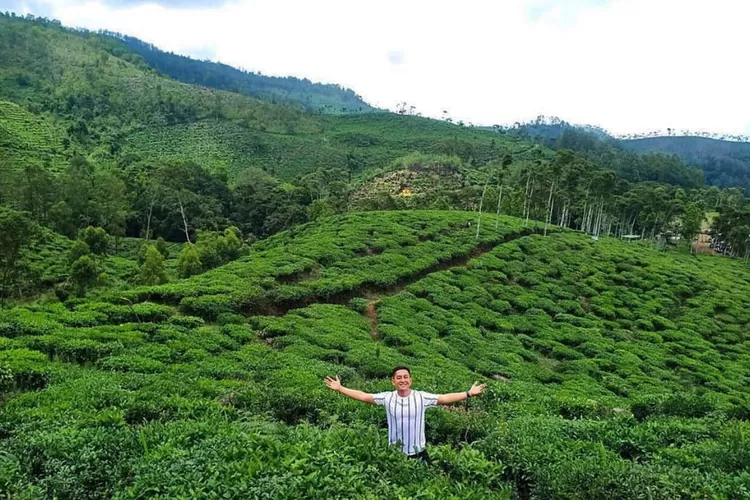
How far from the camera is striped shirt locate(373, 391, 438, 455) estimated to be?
281 inches

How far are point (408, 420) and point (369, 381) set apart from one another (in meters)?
6.37

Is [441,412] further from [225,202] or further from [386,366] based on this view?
[225,202]

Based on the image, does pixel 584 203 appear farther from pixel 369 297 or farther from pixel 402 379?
pixel 402 379

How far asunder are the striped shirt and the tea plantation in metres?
0.24

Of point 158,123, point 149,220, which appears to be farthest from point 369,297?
point 158,123

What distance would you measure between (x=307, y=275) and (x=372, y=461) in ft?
66.6

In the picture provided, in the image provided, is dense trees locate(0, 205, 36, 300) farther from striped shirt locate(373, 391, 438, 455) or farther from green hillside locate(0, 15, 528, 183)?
green hillside locate(0, 15, 528, 183)

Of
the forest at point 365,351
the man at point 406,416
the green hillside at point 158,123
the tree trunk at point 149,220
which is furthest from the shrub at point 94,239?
the green hillside at point 158,123

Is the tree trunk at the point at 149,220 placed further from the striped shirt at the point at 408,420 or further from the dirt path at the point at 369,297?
the striped shirt at the point at 408,420

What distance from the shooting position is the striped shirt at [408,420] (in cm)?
713

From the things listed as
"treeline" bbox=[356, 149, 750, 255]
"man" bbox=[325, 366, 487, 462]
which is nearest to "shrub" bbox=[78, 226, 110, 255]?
"treeline" bbox=[356, 149, 750, 255]

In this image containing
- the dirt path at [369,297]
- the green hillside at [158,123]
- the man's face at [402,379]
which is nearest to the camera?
the man's face at [402,379]

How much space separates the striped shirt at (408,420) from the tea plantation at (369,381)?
0.24 metres

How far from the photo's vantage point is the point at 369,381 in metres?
13.4
